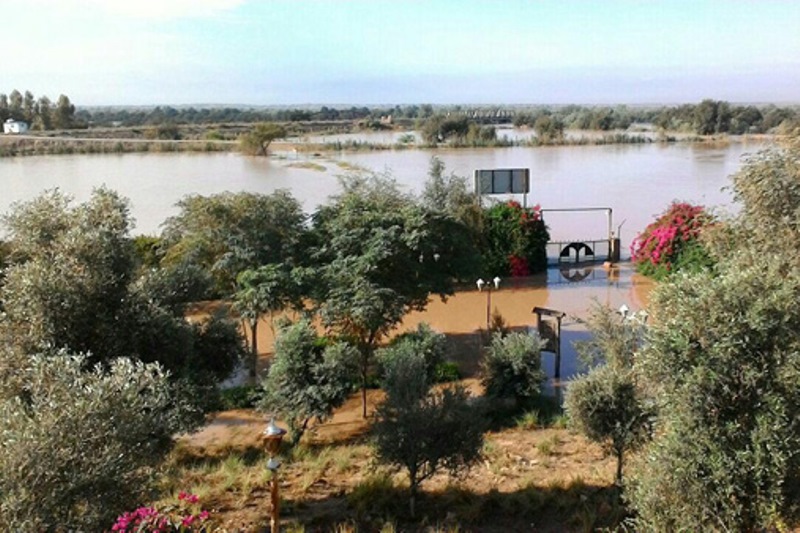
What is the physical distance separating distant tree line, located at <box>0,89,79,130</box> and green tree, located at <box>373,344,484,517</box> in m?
66.1

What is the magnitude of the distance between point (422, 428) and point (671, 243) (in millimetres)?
13023

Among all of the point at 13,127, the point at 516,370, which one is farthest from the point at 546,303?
the point at 13,127

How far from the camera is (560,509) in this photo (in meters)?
7.30

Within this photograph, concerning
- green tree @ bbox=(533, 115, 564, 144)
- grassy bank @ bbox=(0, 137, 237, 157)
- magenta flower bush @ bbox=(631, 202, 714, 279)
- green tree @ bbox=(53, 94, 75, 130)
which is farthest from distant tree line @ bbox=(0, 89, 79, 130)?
magenta flower bush @ bbox=(631, 202, 714, 279)

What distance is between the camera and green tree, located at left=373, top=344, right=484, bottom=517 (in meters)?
6.86

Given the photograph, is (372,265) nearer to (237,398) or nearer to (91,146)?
(237,398)

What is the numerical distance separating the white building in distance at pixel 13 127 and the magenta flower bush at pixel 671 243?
56098 mm

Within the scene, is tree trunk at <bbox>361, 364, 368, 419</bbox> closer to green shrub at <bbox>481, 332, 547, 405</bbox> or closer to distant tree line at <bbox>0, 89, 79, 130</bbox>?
green shrub at <bbox>481, 332, 547, 405</bbox>

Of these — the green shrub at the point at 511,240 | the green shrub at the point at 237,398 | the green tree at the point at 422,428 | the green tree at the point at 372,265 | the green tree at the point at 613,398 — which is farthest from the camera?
the green shrub at the point at 511,240

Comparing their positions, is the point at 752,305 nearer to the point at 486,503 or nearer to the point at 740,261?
the point at 740,261

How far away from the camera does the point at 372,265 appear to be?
10.4m

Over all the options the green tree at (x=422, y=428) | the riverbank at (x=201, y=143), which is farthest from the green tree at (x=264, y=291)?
the riverbank at (x=201, y=143)

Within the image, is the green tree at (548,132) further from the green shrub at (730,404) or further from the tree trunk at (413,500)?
the green shrub at (730,404)

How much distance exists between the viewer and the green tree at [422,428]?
22.5ft
